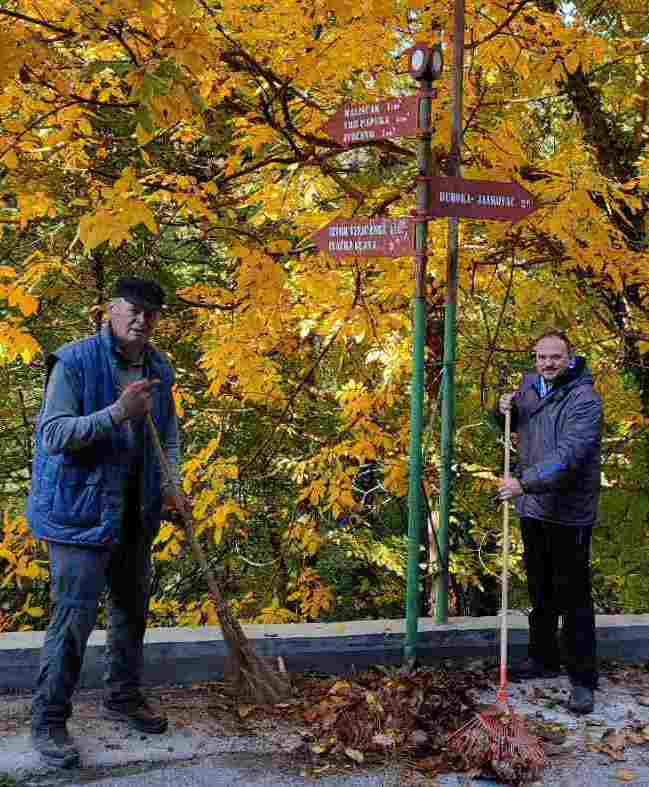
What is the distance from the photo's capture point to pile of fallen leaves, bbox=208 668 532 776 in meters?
3.51

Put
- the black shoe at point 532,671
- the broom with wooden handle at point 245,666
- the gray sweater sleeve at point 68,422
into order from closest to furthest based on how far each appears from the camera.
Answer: the gray sweater sleeve at point 68,422
the broom with wooden handle at point 245,666
the black shoe at point 532,671

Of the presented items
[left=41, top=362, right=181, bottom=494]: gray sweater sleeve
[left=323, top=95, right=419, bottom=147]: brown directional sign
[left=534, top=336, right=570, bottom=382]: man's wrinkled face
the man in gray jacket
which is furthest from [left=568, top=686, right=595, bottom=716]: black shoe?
[left=323, top=95, right=419, bottom=147]: brown directional sign

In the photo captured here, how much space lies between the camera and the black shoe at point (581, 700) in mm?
3986

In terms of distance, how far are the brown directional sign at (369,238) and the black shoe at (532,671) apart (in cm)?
217

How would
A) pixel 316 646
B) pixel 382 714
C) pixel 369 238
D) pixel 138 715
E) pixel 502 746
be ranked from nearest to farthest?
pixel 502 746
pixel 138 715
pixel 382 714
pixel 369 238
pixel 316 646

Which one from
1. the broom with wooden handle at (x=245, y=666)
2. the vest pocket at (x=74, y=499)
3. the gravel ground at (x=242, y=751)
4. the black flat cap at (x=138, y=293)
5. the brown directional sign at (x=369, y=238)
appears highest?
the brown directional sign at (x=369, y=238)

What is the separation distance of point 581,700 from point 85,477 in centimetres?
247

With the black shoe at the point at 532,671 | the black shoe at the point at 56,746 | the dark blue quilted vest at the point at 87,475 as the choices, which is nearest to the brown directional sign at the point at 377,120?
the dark blue quilted vest at the point at 87,475

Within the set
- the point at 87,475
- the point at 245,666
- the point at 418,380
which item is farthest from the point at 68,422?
the point at 418,380

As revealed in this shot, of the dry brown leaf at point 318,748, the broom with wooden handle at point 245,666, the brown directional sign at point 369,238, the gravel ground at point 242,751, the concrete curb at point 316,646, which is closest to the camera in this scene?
the gravel ground at point 242,751

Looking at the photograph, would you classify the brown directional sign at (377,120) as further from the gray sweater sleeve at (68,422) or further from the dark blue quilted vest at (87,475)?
the gray sweater sleeve at (68,422)

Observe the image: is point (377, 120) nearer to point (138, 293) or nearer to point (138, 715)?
point (138, 293)

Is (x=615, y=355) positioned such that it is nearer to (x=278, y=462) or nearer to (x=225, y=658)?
(x=278, y=462)

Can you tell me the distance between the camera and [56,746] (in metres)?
3.31
